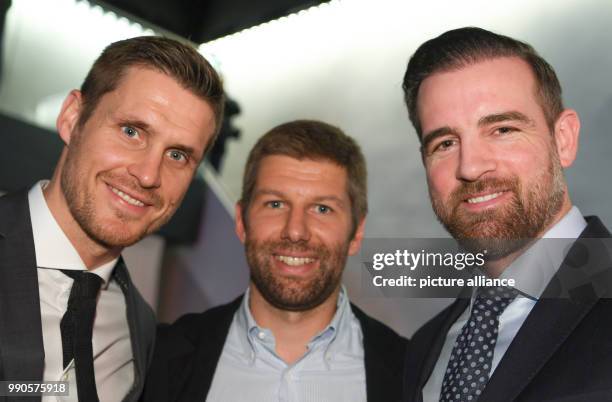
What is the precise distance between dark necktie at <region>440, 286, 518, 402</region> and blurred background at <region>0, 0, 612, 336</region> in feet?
4.27

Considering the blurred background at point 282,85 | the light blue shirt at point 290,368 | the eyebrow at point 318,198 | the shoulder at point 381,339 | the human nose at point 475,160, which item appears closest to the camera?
the human nose at point 475,160

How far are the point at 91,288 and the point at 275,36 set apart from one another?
125 inches

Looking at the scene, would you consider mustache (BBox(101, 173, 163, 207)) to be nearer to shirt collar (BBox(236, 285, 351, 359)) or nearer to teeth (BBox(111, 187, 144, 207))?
teeth (BBox(111, 187, 144, 207))

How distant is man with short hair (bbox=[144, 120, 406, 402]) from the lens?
209cm

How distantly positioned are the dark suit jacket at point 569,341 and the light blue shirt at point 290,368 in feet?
2.67

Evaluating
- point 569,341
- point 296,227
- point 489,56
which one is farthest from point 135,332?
point 489,56

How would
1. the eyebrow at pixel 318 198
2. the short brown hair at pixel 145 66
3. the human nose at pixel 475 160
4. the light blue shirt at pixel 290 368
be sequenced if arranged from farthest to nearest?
the eyebrow at pixel 318 198 → the light blue shirt at pixel 290 368 → the short brown hair at pixel 145 66 → the human nose at pixel 475 160

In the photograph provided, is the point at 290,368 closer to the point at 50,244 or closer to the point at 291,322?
the point at 291,322

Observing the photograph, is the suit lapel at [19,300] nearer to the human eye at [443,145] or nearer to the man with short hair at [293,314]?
the man with short hair at [293,314]

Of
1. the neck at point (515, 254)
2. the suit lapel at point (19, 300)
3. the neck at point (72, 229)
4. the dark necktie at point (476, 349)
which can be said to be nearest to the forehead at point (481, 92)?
the neck at point (515, 254)

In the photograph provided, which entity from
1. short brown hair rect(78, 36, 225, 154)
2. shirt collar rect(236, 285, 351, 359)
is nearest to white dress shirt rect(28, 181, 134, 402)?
short brown hair rect(78, 36, 225, 154)

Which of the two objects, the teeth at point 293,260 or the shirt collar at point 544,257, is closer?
the shirt collar at point 544,257

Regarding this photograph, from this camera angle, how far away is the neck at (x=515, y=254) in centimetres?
162

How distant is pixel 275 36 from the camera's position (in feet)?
14.7
